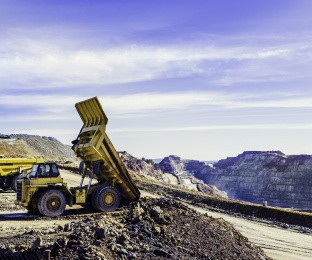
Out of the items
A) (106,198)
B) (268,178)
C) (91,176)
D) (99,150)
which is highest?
(268,178)

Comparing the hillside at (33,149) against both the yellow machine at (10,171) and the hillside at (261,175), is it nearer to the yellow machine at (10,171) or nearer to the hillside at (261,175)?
the yellow machine at (10,171)

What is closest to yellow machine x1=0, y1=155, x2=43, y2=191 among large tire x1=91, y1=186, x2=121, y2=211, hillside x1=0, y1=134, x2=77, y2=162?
large tire x1=91, y1=186, x2=121, y2=211

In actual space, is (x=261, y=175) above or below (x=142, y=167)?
above

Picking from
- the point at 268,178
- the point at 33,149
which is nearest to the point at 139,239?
the point at 33,149

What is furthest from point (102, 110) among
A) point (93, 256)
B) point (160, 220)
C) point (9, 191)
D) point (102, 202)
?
point (9, 191)

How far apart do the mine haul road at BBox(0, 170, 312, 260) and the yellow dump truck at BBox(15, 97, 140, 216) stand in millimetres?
804

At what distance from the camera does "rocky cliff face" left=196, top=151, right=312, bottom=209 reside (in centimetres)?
7681

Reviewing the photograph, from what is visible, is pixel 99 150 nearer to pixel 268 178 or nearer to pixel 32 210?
pixel 32 210

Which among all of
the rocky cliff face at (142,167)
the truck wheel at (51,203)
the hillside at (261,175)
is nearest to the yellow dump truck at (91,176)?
the truck wheel at (51,203)

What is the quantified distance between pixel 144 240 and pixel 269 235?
30.5 ft

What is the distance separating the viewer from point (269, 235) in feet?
59.2

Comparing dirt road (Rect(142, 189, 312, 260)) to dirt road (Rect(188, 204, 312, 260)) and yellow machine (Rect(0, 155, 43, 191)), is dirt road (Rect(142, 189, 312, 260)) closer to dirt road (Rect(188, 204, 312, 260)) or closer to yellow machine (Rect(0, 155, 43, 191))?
dirt road (Rect(188, 204, 312, 260))

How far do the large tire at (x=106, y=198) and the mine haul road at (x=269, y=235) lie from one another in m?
1.48

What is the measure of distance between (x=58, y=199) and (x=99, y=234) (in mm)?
6821
